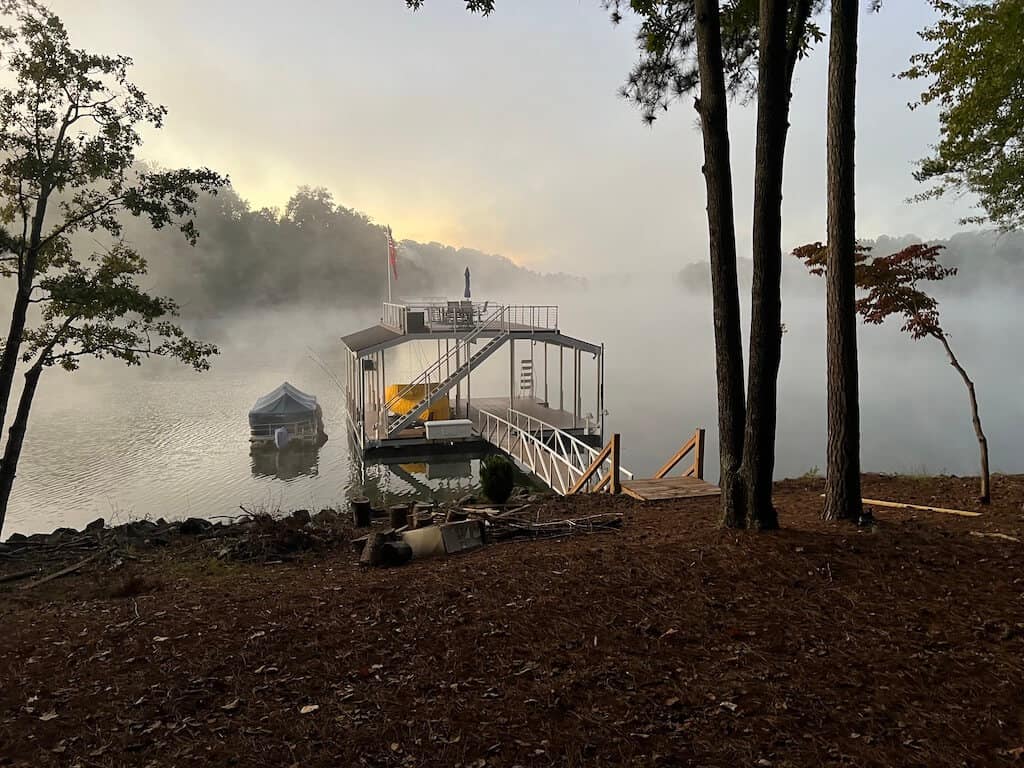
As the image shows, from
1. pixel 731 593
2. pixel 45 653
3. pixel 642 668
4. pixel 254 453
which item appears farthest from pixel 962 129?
pixel 254 453

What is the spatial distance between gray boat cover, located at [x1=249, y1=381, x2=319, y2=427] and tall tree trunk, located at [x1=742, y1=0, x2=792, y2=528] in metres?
24.1

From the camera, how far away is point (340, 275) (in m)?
114

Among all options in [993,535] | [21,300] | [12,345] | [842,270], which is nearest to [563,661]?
[993,535]

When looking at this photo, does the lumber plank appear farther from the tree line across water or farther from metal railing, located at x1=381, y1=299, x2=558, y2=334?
the tree line across water

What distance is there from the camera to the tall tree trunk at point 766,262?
6375 millimetres

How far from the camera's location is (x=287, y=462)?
989 inches

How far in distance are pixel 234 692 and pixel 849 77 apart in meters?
7.78

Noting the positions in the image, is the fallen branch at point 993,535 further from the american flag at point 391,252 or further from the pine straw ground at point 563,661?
the american flag at point 391,252

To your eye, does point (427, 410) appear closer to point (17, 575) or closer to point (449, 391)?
point (449, 391)

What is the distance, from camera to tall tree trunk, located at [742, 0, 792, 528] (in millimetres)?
6375

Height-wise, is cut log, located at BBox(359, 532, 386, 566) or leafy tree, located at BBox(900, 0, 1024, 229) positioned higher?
leafy tree, located at BBox(900, 0, 1024, 229)

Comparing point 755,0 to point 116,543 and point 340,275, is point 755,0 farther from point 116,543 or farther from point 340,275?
point 340,275

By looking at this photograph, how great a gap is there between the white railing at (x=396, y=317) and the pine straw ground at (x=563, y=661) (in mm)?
19144

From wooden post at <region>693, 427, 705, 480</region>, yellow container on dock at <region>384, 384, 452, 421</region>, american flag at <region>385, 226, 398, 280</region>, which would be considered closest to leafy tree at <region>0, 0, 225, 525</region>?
wooden post at <region>693, 427, 705, 480</region>
